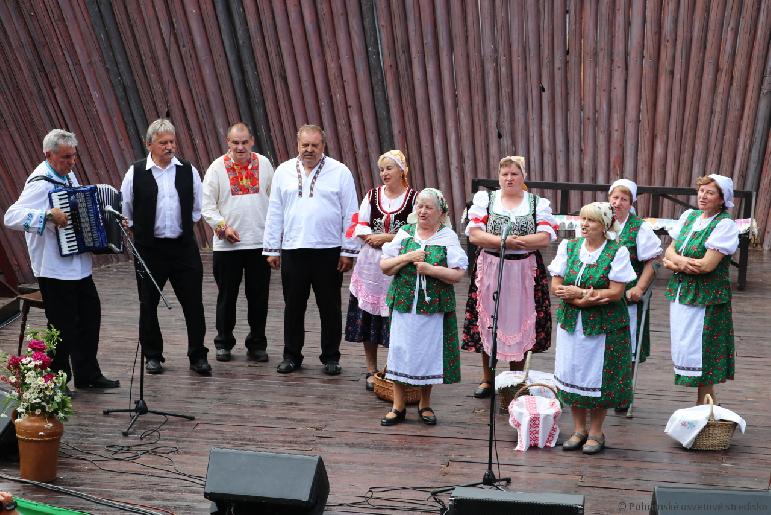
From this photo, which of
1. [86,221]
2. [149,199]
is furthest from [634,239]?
[86,221]

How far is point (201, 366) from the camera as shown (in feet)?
23.3

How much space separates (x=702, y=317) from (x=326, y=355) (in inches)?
91.9

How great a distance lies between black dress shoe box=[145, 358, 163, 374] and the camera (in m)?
7.15

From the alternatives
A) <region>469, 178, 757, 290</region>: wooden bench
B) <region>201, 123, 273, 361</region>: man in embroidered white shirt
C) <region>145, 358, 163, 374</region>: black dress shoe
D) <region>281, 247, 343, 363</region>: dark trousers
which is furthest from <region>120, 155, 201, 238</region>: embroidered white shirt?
<region>469, 178, 757, 290</region>: wooden bench

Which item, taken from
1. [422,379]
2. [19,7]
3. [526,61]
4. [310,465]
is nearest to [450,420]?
[422,379]

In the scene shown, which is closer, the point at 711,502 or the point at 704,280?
the point at 711,502

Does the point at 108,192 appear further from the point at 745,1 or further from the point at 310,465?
the point at 745,1

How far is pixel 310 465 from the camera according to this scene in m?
4.35

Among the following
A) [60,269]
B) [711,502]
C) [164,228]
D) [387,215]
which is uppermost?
[387,215]

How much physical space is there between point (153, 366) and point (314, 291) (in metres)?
1.10

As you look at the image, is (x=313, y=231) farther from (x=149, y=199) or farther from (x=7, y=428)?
(x=7, y=428)

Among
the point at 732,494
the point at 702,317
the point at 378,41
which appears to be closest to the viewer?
the point at 732,494

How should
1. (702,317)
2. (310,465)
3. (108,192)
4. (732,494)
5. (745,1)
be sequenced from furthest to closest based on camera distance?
1. (745,1)
2. (108,192)
3. (702,317)
4. (310,465)
5. (732,494)

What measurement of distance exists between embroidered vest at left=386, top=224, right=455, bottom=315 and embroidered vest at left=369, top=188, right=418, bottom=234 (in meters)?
0.46
